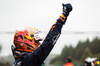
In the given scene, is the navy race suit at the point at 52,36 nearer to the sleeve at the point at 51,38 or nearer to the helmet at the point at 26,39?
the sleeve at the point at 51,38

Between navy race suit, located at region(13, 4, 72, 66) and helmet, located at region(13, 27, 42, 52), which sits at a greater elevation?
navy race suit, located at region(13, 4, 72, 66)

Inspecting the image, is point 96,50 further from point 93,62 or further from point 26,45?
point 26,45

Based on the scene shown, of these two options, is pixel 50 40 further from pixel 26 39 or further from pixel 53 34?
pixel 26 39

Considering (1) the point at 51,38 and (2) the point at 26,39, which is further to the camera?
(2) the point at 26,39

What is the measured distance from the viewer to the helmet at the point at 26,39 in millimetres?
2232

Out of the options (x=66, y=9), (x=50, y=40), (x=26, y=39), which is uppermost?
(x=66, y=9)

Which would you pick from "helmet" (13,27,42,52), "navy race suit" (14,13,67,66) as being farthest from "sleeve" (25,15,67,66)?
"helmet" (13,27,42,52)

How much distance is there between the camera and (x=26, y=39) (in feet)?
7.45

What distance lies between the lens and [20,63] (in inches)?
84.1

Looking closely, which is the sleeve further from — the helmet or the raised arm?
the helmet

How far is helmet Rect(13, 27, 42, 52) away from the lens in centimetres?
223

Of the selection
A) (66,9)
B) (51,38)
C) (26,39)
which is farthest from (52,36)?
(26,39)

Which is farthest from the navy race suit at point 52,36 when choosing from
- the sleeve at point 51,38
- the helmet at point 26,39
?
the helmet at point 26,39

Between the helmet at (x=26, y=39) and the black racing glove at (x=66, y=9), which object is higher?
the black racing glove at (x=66, y=9)
